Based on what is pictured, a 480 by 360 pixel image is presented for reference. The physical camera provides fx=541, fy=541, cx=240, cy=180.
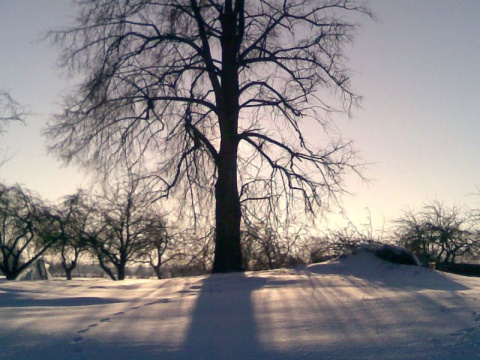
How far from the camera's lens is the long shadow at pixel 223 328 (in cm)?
533

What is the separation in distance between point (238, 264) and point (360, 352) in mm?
8773

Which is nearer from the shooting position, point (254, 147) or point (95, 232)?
point (254, 147)

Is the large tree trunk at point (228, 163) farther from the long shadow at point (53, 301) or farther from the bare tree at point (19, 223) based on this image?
the bare tree at point (19, 223)

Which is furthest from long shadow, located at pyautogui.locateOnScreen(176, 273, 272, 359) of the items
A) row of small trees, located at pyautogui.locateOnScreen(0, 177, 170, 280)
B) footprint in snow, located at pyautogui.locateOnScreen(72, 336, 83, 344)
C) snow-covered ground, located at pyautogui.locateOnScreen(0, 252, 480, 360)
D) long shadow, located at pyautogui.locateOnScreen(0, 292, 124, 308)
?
row of small trees, located at pyautogui.locateOnScreen(0, 177, 170, 280)

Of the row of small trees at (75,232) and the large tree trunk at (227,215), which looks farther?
the row of small trees at (75,232)

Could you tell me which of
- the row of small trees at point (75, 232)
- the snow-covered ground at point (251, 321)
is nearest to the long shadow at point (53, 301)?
the snow-covered ground at point (251, 321)

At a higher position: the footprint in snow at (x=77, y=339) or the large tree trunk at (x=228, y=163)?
the large tree trunk at (x=228, y=163)

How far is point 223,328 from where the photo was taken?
620cm

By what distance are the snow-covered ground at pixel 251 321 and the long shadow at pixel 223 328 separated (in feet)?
0.04

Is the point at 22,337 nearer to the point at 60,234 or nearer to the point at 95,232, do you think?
the point at 60,234

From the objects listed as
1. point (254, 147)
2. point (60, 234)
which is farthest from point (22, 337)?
point (60, 234)

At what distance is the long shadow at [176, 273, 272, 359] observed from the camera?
17.5ft

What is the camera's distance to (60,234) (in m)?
28.1

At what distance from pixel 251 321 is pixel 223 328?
0.39 m
